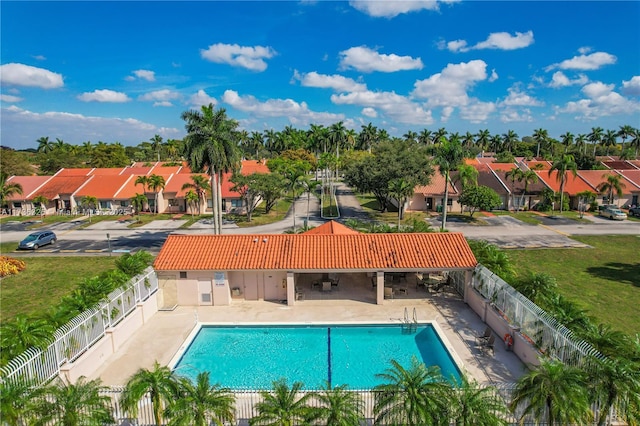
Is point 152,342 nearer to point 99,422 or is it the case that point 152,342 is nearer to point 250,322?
point 250,322

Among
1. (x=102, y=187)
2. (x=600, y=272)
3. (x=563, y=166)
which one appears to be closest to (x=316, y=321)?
(x=600, y=272)

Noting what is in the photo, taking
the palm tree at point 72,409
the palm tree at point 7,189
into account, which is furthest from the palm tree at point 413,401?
the palm tree at point 7,189

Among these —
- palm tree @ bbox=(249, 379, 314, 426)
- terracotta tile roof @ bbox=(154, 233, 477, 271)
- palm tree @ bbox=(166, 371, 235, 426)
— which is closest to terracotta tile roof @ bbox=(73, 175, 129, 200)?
terracotta tile roof @ bbox=(154, 233, 477, 271)

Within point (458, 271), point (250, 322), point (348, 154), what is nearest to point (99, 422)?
point (250, 322)

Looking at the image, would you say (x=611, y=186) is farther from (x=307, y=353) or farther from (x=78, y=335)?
(x=78, y=335)

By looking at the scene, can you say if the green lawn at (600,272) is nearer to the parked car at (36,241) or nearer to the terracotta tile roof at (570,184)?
the terracotta tile roof at (570,184)

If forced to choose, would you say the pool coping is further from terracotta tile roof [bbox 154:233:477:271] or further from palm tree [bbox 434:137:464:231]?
→ palm tree [bbox 434:137:464:231]
